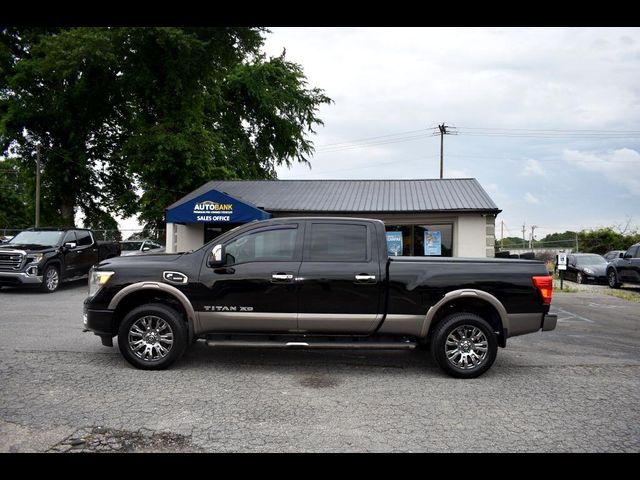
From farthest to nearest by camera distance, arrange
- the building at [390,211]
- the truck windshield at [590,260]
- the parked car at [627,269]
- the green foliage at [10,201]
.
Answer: the green foliage at [10,201], the truck windshield at [590,260], the parked car at [627,269], the building at [390,211]

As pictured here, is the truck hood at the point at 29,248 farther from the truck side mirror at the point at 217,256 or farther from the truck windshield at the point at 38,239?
the truck side mirror at the point at 217,256

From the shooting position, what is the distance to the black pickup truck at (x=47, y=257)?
13.4 metres

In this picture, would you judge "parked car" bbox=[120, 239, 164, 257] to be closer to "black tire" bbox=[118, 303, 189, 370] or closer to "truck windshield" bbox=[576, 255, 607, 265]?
"black tire" bbox=[118, 303, 189, 370]

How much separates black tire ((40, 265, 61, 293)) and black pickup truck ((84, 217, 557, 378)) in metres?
9.09

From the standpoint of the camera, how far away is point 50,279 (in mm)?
14211

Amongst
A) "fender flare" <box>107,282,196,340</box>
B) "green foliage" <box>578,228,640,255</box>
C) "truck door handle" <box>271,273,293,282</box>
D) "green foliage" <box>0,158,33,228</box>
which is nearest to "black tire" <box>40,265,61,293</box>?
"fender flare" <box>107,282,196,340</box>

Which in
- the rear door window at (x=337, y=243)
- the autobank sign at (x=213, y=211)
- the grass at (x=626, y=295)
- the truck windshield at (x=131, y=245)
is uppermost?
the autobank sign at (x=213, y=211)

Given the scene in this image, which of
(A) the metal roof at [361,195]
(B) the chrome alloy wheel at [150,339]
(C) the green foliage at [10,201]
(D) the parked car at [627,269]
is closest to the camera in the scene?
(B) the chrome alloy wheel at [150,339]

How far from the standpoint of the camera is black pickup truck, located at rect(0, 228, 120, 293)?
13406 millimetres

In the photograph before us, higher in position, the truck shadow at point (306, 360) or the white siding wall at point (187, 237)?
the white siding wall at point (187, 237)

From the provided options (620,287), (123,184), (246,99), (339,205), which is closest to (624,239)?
(620,287)

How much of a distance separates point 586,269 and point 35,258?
20.7 meters

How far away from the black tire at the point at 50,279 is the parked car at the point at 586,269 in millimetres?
20209

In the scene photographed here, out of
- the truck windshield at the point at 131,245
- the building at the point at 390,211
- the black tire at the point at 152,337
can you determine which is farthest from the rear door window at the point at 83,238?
the black tire at the point at 152,337
